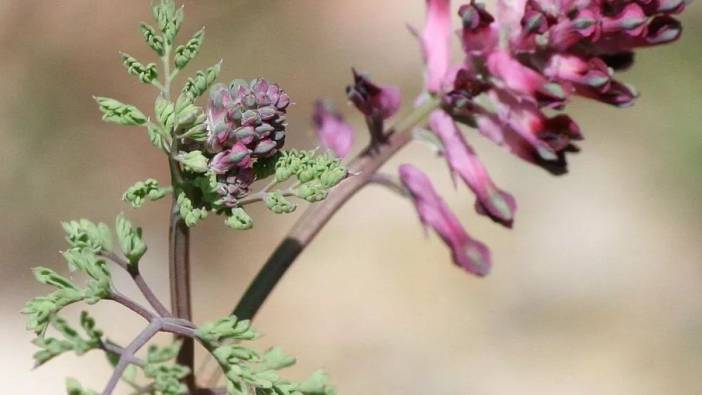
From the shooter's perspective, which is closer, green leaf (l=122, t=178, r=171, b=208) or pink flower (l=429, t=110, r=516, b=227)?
green leaf (l=122, t=178, r=171, b=208)

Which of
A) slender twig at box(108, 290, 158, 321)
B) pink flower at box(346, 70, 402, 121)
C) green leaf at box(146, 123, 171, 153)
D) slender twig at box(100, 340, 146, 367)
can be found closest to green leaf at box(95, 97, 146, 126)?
green leaf at box(146, 123, 171, 153)

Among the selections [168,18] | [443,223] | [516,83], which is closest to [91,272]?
[168,18]

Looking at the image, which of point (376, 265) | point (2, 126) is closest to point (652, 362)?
point (376, 265)

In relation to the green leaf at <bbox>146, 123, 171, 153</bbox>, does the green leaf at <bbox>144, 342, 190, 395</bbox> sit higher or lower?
lower

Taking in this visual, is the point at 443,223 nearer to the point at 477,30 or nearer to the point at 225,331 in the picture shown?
the point at 477,30

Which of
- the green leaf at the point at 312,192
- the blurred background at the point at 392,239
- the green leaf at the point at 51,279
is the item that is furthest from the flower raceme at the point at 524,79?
the blurred background at the point at 392,239

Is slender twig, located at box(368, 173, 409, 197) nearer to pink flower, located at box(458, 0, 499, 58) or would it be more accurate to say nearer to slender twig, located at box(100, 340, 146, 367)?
pink flower, located at box(458, 0, 499, 58)
